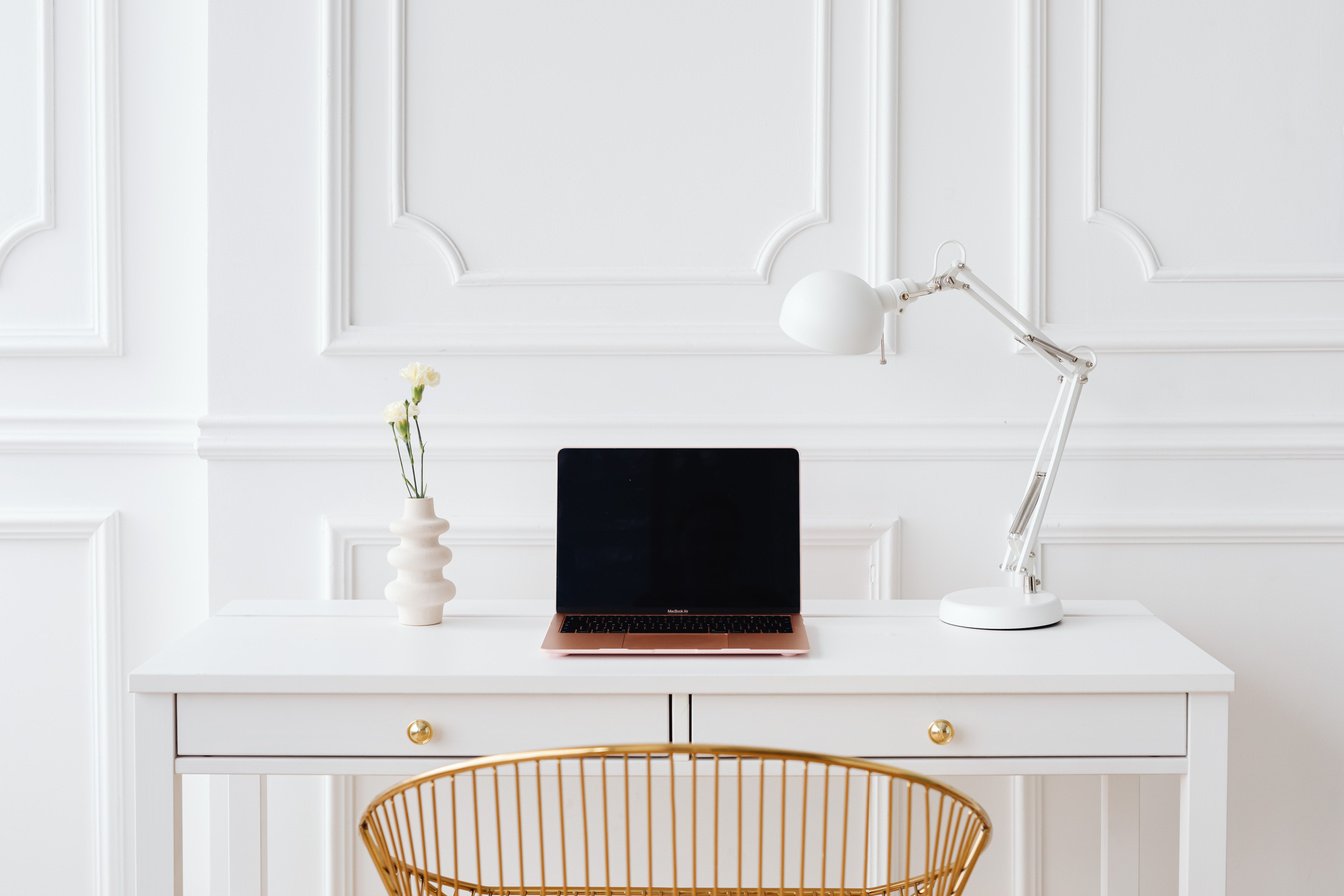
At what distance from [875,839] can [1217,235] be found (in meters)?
1.14

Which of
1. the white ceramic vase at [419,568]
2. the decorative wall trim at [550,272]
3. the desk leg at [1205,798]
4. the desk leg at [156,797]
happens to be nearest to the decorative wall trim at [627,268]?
the decorative wall trim at [550,272]

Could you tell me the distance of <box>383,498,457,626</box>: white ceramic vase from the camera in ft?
4.84

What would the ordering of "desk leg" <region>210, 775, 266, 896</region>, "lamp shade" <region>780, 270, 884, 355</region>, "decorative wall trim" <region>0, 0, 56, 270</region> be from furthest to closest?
"decorative wall trim" <region>0, 0, 56, 270</region> < "desk leg" <region>210, 775, 266, 896</region> < "lamp shade" <region>780, 270, 884, 355</region>

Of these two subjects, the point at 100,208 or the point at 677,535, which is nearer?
the point at 677,535

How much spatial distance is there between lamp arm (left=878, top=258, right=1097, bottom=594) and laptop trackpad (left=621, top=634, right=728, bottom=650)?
1.51 ft

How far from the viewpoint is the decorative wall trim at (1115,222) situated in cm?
172

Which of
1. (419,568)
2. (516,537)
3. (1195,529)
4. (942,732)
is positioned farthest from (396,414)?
(1195,529)

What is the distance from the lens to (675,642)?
1388 mm

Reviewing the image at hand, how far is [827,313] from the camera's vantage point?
1.38m

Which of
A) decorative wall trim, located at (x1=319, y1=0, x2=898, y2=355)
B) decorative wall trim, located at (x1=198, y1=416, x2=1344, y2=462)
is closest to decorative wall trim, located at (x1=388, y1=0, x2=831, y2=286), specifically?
decorative wall trim, located at (x1=319, y1=0, x2=898, y2=355)

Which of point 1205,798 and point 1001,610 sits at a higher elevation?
point 1001,610

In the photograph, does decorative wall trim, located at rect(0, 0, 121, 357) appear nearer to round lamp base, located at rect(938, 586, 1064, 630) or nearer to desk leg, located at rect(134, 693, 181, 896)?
desk leg, located at rect(134, 693, 181, 896)

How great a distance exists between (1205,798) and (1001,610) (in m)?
0.33

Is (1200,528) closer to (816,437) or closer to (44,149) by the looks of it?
(816,437)
